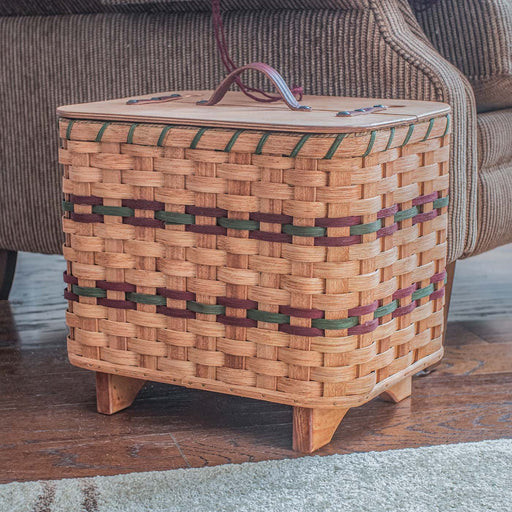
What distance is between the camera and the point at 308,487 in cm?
94

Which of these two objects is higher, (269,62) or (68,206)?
(269,62)

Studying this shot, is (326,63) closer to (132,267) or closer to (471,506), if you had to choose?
(132,267)

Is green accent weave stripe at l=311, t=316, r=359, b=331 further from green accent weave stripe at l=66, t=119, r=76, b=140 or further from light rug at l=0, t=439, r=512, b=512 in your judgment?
green accent weave stripe at l=66, t=119, r=76, b=140

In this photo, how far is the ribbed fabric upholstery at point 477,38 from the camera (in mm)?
1269

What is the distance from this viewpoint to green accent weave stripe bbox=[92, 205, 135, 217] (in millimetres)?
1062

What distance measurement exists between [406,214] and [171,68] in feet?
1.67

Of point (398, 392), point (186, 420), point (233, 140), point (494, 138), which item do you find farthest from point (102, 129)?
point (494, 138)

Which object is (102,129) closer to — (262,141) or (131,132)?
(131,132)

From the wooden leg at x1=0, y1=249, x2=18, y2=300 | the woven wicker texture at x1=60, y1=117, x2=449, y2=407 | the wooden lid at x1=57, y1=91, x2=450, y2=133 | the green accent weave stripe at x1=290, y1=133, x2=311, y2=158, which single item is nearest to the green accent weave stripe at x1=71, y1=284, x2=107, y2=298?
the woven wicker texture at x1=60, y1=117, x2=449, y2=407

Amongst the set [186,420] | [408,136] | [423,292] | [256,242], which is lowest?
[186,420]

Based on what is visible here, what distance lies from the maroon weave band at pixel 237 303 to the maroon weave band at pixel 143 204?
133 millimetres

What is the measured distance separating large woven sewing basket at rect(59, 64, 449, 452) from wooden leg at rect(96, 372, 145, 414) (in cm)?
4

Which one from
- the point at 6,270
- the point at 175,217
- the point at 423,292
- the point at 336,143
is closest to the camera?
the point at 336,143

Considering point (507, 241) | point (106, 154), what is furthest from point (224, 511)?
point (507, 241)
